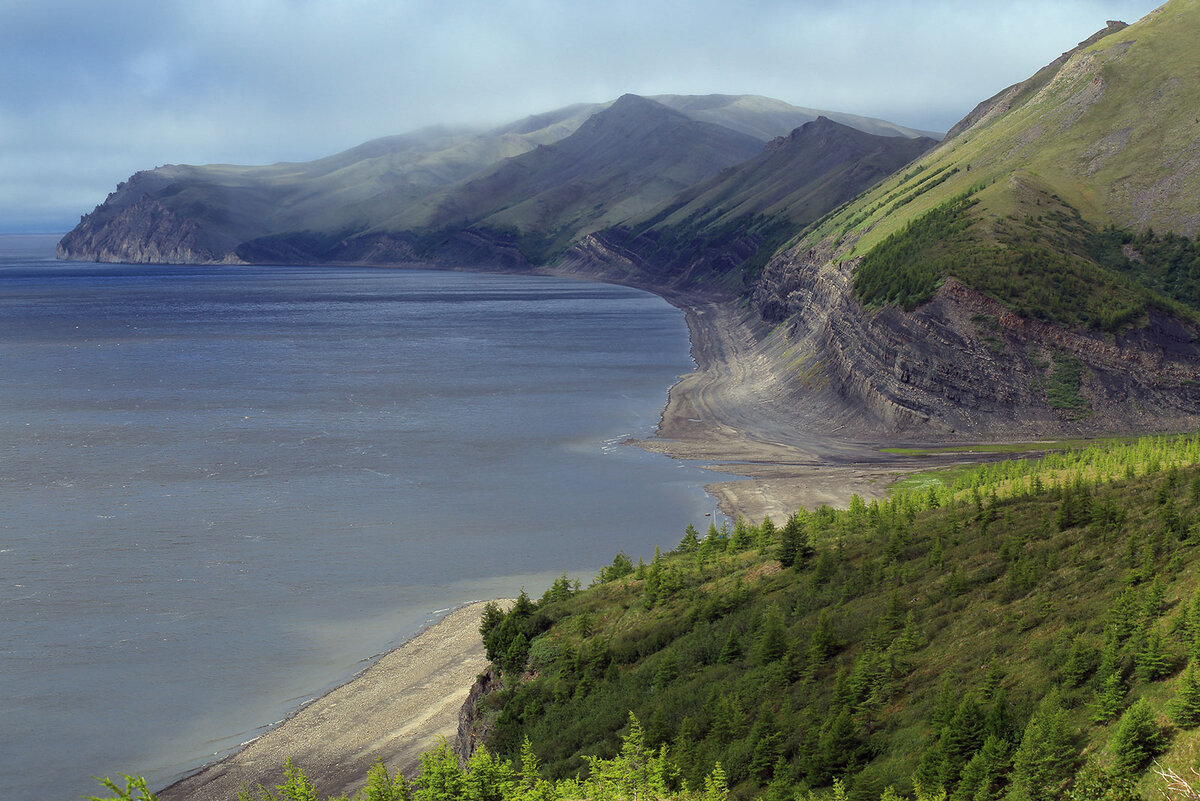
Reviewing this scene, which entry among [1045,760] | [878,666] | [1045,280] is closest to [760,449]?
[1045,280]

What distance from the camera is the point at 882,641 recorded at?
35.6 meters

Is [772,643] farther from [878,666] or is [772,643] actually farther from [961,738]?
[961,738]

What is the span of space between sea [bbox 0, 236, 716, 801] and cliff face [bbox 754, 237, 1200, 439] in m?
27.5

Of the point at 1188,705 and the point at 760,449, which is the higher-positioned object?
the point at 1188,705

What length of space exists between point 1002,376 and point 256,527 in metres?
78.5

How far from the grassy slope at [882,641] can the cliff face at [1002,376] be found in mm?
56040

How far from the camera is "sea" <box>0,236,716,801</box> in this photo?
4944cm

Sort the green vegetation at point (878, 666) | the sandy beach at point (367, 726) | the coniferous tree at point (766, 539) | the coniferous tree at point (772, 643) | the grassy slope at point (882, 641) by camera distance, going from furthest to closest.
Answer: the coniferous tree at point (766, 539) < the sandy beach at point (367, 726) < the coniferous tree at point (772, 643) < the grassy slope at point (882, 641) < the green vegetation at point (878, 666)

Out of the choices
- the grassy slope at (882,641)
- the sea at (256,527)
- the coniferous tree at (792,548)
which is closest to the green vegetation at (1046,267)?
the sea at (256,527)

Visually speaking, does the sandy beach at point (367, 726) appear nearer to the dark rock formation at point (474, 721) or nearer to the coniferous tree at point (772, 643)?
the dark rock formation at point (474, 721)

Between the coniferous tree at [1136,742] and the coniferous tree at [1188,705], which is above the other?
the coniferous tree at [1188,705]

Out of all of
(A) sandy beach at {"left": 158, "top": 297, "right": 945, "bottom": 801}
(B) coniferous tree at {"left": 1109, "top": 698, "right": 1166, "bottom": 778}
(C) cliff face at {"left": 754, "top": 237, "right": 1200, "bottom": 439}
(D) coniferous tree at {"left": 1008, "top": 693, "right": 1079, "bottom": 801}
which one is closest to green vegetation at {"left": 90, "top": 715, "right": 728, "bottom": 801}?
(D) coniferous tree at {"left": 1008, "top": 693, "right": 1079, "bottom": 801}

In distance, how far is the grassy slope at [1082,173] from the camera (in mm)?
116562

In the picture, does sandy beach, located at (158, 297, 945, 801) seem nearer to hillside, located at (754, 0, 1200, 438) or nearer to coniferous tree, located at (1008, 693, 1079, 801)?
hillside, located at (754, 0, 1200, 438)
